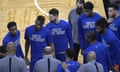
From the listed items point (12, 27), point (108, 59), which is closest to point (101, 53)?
point (108, 59)

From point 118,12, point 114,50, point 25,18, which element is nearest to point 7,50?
point 114,50

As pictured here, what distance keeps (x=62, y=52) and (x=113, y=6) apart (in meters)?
1.49

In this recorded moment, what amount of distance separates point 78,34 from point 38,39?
1224 millimetres

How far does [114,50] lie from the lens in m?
8.64

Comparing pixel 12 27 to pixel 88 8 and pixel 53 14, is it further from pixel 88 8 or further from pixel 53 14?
pixel 88 8

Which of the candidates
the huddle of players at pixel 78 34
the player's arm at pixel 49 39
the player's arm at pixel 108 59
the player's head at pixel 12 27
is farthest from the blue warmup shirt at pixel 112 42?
the player's head at pixel 12 27

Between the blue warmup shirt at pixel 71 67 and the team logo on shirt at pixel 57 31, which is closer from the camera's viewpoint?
the blue warmup shirt at pixel 71 67

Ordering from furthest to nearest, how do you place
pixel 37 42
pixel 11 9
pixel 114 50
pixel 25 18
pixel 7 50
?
pixel 11 9 < pixel 25 18 < pixel 37 42 < pixel 114 50 < pixel 7 50

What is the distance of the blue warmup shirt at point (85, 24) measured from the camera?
9336 millimetres

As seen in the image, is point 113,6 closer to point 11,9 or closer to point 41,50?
point 41,50

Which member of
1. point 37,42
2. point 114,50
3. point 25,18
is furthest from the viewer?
point 25,18

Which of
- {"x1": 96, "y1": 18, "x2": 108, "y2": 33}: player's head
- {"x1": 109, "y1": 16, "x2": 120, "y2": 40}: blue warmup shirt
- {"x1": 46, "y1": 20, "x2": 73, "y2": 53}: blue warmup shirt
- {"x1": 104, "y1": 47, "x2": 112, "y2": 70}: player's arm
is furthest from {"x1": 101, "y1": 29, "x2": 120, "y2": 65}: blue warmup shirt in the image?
{"x1": 46, "y1": 20, "x2": 73, "y2": 53}: blue warmup shirt

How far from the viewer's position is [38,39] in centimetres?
918

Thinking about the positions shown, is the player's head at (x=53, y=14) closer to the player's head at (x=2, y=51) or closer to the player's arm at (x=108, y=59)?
the player's head at (x=2, y=51)
